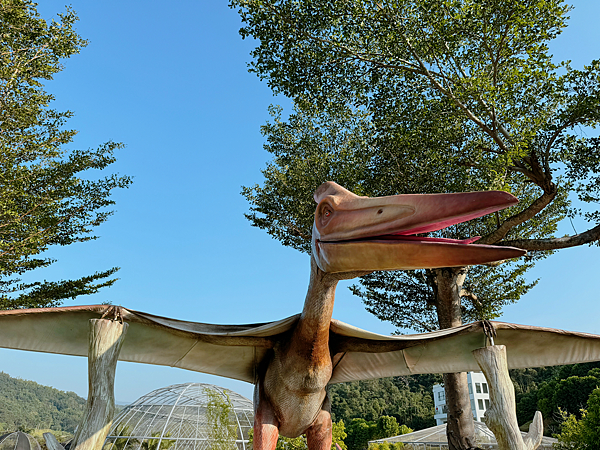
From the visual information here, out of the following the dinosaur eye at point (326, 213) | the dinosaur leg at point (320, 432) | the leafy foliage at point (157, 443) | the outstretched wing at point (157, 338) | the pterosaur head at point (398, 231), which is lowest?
the leafy foliage at point (157, 443)

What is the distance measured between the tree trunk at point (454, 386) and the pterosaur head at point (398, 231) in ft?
25.1

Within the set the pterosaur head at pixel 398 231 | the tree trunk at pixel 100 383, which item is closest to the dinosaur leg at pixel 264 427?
the tree trunk at pixel 100 383

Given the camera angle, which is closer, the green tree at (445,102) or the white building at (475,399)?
the green tree at (445,102)

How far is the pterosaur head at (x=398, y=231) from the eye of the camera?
1.87m

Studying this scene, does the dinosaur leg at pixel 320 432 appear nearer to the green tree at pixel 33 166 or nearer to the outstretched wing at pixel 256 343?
the outstretched wing at pixel 256 343

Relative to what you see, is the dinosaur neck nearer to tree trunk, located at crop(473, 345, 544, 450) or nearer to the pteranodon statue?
the pteranodon statue

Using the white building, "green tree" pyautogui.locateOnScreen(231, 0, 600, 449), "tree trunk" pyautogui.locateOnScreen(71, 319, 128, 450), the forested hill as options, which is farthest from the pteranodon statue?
the white building

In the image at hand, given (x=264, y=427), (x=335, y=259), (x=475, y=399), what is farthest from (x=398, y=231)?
(x=475, y=399)

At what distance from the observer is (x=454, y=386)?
31.3 ft

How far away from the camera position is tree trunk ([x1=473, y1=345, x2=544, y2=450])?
267 cm

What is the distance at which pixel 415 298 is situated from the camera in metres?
13.0

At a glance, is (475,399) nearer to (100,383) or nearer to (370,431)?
(370,431)

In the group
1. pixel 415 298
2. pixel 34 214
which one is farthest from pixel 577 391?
pixel 34 214

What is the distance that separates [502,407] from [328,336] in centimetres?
113
